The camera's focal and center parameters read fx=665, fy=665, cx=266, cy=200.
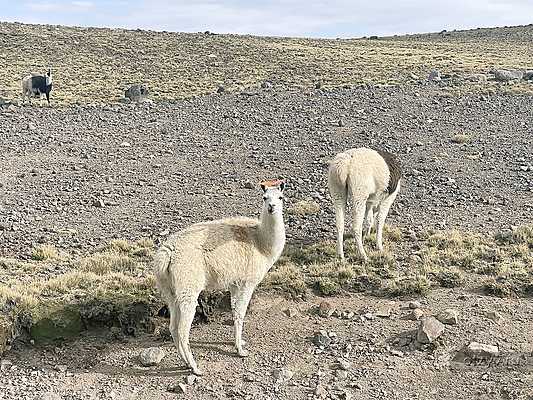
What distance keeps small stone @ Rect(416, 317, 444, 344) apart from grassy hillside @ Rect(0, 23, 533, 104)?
2347 centimetres

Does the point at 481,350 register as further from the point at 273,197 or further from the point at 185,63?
the point at 185,63

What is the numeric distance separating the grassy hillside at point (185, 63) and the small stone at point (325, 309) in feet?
73.7

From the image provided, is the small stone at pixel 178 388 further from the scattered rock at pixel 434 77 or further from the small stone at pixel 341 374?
the scattered rock at pixel 434 77

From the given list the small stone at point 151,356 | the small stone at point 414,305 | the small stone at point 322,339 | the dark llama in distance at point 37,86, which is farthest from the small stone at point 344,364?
the dark llama in distance at point 37,86

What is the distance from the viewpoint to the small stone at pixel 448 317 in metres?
7.65

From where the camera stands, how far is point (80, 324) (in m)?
7.75

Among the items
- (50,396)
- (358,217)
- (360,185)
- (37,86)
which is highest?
(37,86)

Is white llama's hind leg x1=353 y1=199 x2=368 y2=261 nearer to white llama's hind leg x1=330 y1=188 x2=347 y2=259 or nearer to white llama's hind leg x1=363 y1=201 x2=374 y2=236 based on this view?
white llama's hind leg x1=330 y1=188 x2=347 y2=259

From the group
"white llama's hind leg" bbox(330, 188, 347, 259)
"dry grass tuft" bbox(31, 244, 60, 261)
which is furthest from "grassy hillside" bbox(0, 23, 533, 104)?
"white llama's hind leg" bbox(330, 188, 347, 259)

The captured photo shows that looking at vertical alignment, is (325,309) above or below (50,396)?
above

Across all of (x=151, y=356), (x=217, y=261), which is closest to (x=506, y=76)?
(x=217, y=261)

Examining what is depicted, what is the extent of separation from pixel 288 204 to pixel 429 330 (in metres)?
5.83

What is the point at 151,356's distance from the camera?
7.00 meters

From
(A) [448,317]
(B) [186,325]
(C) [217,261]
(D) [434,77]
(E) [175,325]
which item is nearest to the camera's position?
(B) [186,325]
